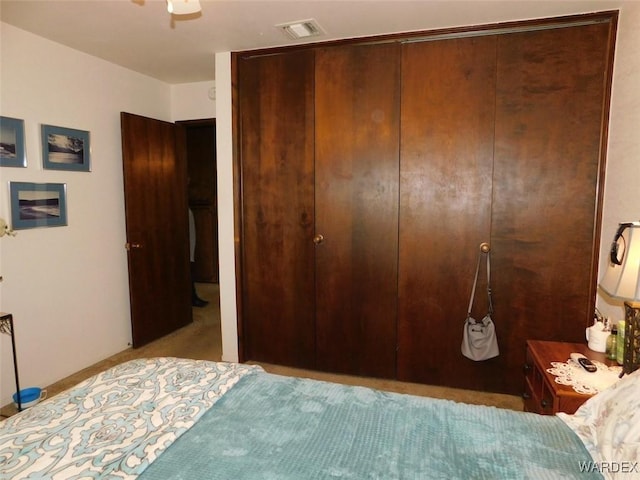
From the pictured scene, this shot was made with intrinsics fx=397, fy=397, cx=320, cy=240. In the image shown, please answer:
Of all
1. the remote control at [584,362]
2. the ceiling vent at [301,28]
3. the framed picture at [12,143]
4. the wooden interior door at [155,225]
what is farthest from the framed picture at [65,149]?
the remote control at [584,362]

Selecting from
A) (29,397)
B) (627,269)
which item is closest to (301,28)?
(627,269)

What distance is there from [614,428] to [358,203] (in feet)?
6.51

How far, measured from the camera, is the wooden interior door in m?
3.47

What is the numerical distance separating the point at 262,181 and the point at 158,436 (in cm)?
215

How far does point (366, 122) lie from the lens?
2.82 meters

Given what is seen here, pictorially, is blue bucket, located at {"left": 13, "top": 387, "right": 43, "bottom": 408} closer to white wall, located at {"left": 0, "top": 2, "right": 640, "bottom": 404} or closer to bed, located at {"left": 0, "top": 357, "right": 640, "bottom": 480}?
white wall, located at {"left": 0, "top": 2, "right": 640, "bottom": 404}

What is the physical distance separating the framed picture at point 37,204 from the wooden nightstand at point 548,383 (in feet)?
10.5

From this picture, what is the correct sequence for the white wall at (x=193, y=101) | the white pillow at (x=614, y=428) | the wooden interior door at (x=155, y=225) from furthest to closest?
the white wall at (x=193, y=101) → the wooden interior door at (x=155, y=225) → the white pillow at (x=614, y=428)

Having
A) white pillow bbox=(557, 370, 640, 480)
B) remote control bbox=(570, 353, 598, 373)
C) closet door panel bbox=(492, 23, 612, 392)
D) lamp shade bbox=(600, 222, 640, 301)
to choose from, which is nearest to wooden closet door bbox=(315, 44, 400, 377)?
closet door panel bbox=(492, 23, 612, 392)

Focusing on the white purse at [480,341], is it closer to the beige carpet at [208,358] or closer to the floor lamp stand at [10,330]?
the beige carpet at [208,358]

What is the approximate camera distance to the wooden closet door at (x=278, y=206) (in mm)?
2973

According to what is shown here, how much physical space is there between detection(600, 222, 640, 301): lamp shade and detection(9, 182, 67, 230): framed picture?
3322 millimetres

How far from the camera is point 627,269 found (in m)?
1.48

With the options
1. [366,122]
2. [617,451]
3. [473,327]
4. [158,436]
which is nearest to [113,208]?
[366,122]
